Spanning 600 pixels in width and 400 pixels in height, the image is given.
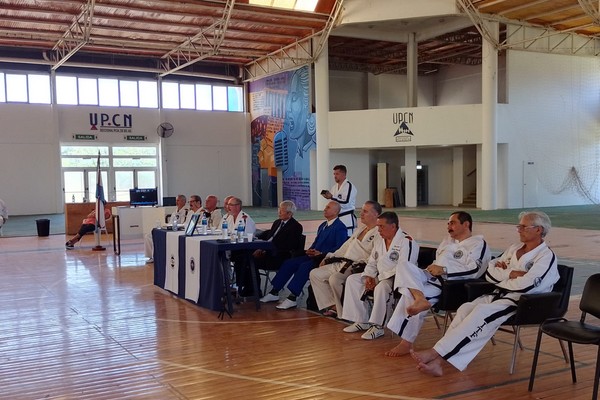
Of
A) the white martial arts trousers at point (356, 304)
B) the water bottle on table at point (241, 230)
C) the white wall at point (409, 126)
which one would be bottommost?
the white martial arts trousers at point (356, 304)

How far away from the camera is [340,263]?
19.8 ft

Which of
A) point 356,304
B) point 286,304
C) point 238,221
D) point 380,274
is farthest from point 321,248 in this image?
point 380,274

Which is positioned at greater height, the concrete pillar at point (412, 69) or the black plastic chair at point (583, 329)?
the concrete pillar at point (412, 69)

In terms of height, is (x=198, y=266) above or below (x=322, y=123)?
below

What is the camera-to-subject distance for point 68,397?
13.2 ft

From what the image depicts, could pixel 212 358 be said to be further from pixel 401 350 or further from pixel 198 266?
pixel 198 266

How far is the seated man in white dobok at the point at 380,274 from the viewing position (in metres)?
5.08

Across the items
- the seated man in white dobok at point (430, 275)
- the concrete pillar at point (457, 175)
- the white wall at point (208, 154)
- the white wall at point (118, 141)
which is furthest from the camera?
the white wall at point (208, 154)

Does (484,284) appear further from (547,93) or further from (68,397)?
(547,93)

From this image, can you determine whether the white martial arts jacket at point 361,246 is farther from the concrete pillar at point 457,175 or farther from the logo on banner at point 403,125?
the concrete pillar at point 457,175

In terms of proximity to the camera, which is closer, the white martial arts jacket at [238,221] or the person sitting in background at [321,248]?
the person sitting in background at [321,248]

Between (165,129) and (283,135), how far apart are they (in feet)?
18.0

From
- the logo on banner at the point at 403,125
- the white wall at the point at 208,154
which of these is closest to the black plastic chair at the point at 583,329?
the logo on banner at the point at 403,125

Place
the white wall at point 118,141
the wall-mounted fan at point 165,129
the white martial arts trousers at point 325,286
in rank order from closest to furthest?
the white martial arts trousers at point 325,286
the white wall at point 118,141
the wall-mounted fan at point 165,129
